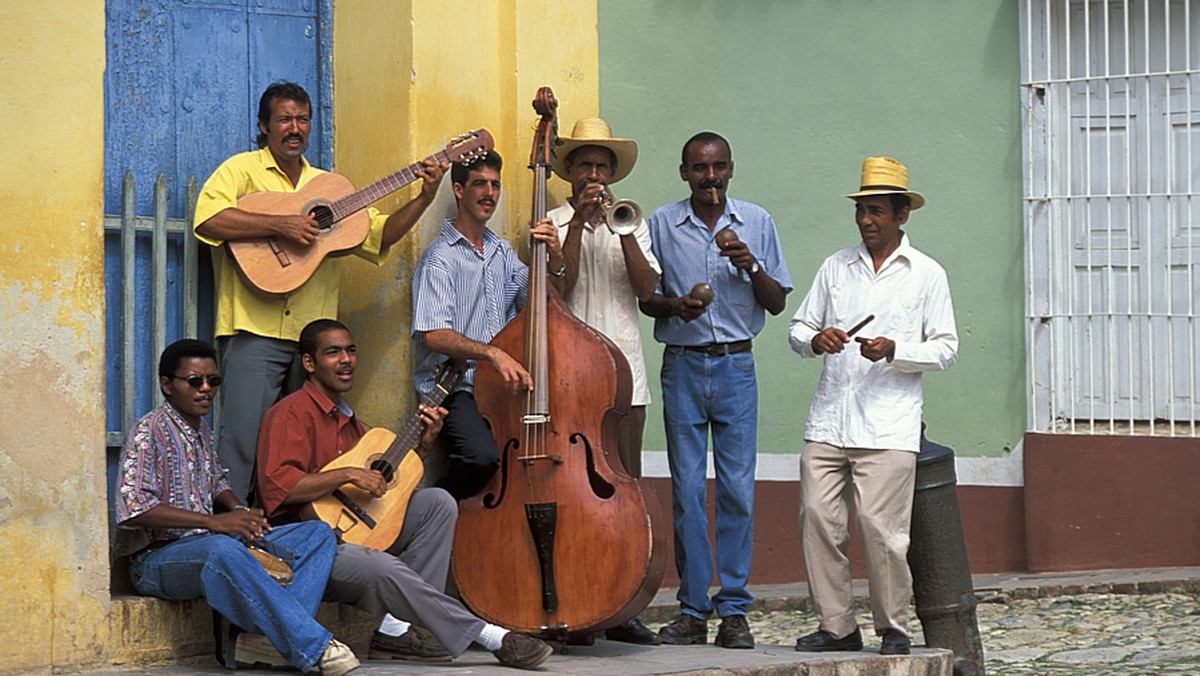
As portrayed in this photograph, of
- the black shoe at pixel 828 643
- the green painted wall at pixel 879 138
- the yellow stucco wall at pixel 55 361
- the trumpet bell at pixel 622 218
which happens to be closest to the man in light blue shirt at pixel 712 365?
the black shoe at pixel 828 643

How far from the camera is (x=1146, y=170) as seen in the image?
30.1ft

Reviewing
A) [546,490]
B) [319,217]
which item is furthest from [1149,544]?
[319,217]

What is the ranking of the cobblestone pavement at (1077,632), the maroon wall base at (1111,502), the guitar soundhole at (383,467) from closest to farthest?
the guitar soundhole at (383,467)
the cobblestone pavement at (1077,632)
the maroon wall base at (1111,502)

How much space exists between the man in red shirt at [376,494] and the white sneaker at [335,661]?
30 centimetres

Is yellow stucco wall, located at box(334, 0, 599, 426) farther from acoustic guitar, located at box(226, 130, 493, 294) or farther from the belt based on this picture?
the belt

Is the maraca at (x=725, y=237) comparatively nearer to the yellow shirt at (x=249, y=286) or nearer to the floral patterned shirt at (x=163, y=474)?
the yellow shirt at (x=249, y=286)

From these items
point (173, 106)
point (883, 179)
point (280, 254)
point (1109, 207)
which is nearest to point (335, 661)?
point (280, 254)

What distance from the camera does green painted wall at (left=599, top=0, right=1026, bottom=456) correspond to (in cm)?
934

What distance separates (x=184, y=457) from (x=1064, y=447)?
5.02 meters

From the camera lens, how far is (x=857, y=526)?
6.36 meters

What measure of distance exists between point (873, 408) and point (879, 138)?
3.29m

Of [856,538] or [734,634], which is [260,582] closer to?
[734,634]

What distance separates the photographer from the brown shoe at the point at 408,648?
20.2 feet

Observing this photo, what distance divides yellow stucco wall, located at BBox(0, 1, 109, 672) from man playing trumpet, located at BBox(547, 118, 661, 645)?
1742 millimetres
